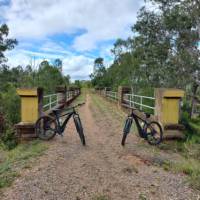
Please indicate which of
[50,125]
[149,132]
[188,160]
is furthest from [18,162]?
[149,132]

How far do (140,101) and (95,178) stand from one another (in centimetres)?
749

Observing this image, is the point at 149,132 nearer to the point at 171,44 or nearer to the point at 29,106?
the point at 29,106

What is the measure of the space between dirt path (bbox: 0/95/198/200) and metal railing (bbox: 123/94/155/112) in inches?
Result: 120

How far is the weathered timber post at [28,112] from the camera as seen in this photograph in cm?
831

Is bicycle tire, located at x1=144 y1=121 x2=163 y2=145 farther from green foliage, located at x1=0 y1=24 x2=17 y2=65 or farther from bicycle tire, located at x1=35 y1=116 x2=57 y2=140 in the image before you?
green foliage, located at x1=0 y1=24 x2=17 y2=65

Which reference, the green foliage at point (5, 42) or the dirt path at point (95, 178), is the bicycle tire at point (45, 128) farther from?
the green foliage at point (5, 42)

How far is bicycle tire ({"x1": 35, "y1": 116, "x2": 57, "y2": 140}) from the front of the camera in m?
8.31

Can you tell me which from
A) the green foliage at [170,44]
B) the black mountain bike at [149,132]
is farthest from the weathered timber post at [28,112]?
the green foliage at [170,44]

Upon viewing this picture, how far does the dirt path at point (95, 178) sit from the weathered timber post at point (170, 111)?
3.58 ft

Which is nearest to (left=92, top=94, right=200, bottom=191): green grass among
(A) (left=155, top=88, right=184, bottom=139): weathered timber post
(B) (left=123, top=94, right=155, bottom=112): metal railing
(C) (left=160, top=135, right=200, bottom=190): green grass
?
(C) (left=160, top=135, right=200, bottom=190): green grass

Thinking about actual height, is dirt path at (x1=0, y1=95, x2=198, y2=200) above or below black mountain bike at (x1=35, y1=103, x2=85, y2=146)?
below

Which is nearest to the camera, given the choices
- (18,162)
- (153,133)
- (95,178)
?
(95,178)

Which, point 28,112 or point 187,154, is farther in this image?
point 28,112

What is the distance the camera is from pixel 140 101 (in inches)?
491
